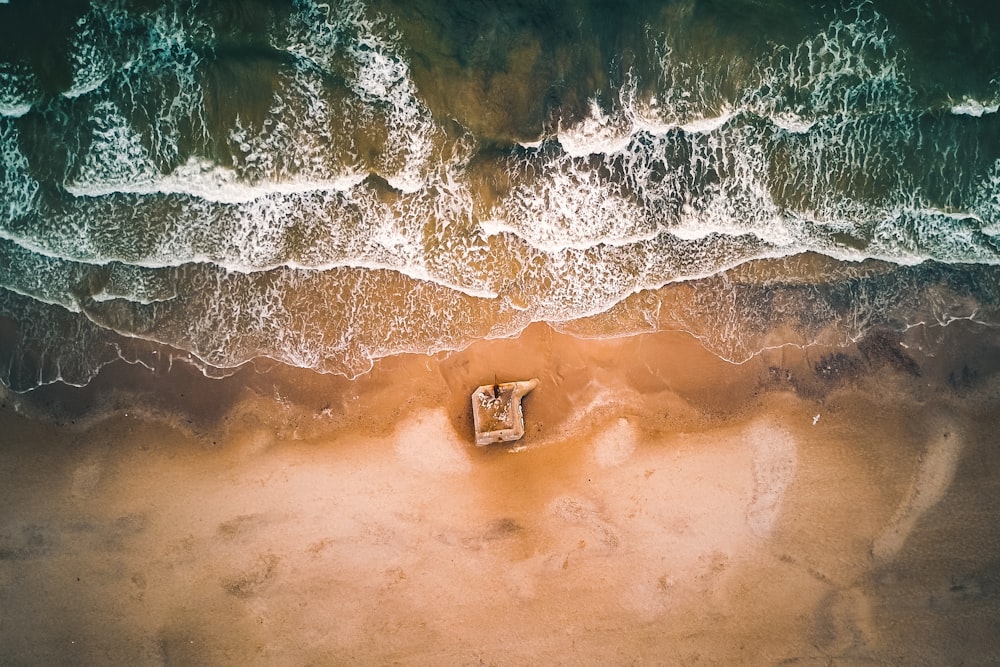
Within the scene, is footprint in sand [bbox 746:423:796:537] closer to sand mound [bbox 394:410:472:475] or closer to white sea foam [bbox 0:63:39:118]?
sand mound [bbox 394:410:472:475]

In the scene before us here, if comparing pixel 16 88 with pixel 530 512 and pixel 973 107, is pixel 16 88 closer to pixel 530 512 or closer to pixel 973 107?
pixel 530 512

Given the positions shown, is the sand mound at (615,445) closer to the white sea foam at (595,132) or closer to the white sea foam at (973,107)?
the white sea foam at (595,132)

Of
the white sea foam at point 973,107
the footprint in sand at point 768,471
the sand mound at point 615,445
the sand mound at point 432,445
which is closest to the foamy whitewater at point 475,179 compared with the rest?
the white sea foam at point 973,107

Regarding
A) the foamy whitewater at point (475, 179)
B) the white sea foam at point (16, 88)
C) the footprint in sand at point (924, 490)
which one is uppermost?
the white sea foam at point (16, 88)

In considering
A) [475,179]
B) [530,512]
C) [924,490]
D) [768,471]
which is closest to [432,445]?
[530,512]

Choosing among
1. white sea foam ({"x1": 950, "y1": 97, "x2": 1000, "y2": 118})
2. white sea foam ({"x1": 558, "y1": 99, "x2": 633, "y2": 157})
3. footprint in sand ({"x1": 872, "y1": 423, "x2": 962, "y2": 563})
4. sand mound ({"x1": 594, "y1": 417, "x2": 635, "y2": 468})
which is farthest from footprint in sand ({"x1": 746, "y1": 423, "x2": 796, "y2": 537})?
white sea foam ({"x1": 950, "y1": 97, "x2": 1000, "y2": 118})

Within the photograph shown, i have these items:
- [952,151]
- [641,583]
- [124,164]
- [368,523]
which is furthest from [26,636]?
[952,151]

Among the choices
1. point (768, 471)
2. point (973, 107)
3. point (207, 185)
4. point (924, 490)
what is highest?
point (973, 107)
